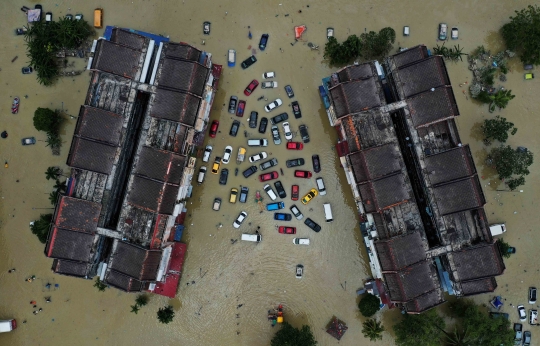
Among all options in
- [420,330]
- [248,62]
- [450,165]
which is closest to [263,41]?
[248,62]

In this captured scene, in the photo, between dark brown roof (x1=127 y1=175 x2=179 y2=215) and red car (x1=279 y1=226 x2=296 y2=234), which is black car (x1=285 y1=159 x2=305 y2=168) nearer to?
red car (x1=279 y1=226 x2=296 y2=234)

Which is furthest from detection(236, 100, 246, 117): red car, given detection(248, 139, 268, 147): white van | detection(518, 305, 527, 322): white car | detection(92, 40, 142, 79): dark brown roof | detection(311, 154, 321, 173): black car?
detection(518, 305, 527, 322): white car

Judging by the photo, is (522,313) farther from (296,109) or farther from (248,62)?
(248,62)

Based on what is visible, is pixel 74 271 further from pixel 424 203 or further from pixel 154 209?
pixel 424 203

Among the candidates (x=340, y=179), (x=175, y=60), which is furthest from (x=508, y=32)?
(x=175, y=60)

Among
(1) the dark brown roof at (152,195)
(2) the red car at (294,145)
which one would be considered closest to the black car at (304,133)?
(2) the red car at (294,145)

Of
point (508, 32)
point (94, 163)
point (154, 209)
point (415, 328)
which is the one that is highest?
point (508, 32)
